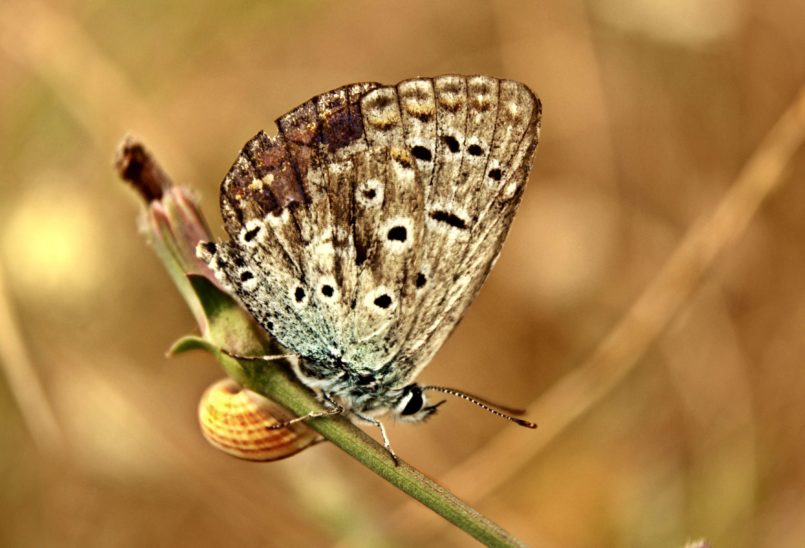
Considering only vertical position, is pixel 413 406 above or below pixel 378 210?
below

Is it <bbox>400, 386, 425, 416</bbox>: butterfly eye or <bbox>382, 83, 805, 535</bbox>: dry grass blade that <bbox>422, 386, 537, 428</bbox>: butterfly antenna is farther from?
<bbox>382, 83, 805, 535</bbox>: dry grass blade

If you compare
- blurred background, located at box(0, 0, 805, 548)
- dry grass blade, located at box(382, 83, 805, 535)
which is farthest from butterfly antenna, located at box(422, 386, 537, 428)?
dry grass blade, located at box(382, 83, 805, 535)

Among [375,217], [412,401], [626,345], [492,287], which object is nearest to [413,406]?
[412,401]

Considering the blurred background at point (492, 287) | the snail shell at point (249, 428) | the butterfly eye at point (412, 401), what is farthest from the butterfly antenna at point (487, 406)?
the blurred background at point (492, 287)

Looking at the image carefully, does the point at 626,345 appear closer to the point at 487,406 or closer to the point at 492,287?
the point at 492,287

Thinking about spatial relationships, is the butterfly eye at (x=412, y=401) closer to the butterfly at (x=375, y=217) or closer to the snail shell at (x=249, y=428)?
the butterfly at (x=375, y=217)

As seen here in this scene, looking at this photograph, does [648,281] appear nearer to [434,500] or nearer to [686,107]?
[686,107]
